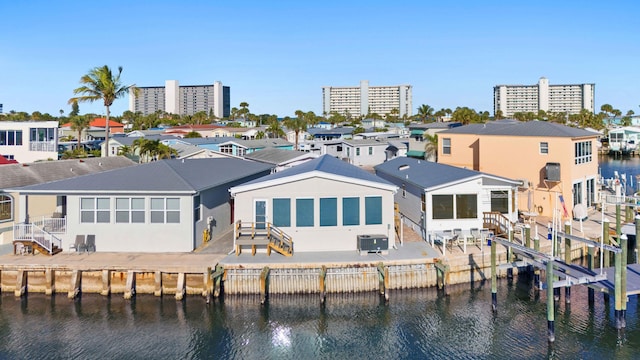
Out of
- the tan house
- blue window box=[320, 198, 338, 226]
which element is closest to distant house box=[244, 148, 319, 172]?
the tan house

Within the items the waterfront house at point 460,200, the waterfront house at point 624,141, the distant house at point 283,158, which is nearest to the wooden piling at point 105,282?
the waterfront house at point 460,200

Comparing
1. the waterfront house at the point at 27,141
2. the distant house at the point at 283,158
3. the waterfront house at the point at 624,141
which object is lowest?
the distant house at the point at 283,158

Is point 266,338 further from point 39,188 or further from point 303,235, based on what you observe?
point 39,188

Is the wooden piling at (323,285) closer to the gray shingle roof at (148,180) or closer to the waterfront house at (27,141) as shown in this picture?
the gray shingle roof at (148,180)

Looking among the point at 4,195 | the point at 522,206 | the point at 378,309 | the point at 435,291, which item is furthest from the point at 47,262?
the point at 522,206

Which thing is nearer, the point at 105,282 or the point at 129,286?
the point at 129,286

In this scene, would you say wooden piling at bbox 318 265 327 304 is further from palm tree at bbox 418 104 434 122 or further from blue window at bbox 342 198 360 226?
palm tree at bbox 418 104 434 122

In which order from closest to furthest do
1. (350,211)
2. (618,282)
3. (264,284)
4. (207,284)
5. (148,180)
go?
(618,282)
(264,284)
(207,284)
(350,211)
(148,180)

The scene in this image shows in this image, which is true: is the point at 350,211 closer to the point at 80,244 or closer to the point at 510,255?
the point at 510,255

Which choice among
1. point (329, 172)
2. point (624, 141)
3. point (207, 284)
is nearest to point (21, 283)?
point (207, 284)
